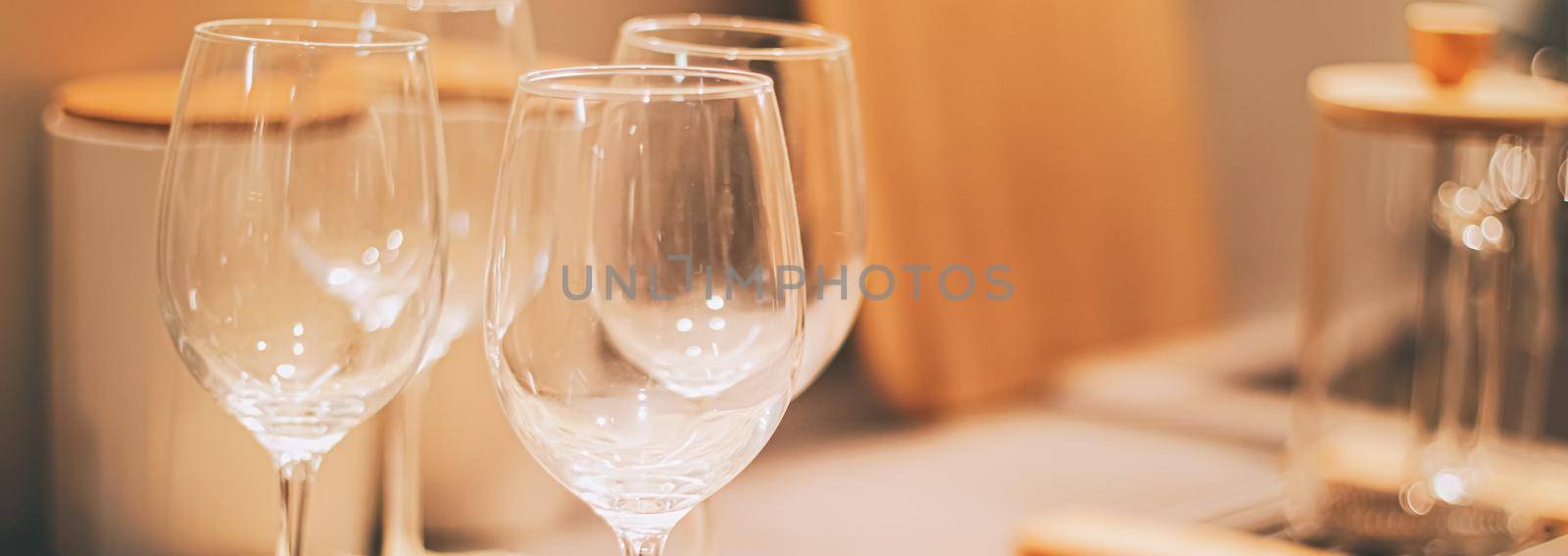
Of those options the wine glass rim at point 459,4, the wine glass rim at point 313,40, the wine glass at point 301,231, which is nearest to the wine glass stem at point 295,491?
the wine glass at point 301,231

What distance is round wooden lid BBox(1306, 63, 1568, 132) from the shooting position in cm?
72

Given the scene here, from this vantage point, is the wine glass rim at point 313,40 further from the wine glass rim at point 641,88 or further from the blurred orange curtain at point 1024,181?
the blurred orange curtain at point 1024,181

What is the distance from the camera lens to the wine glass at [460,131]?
53 cm

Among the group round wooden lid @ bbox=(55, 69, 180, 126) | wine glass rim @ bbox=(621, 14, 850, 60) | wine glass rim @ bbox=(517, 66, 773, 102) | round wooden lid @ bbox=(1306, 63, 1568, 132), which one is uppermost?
wine glass rim @ bbox=(517, 66, 773, 102)

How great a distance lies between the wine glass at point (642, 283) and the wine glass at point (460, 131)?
6.0 inches

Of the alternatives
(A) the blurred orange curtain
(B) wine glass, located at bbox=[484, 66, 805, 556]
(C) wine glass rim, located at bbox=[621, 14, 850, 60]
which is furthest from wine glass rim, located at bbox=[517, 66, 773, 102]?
(A) the blurred orange curtain

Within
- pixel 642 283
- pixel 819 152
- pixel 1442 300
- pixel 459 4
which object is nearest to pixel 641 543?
pixel 642 283

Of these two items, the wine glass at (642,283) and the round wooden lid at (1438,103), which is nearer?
the wine glass at (642,283)

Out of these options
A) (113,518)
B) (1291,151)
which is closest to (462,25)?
(113,518)

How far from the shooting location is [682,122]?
346 millimetres

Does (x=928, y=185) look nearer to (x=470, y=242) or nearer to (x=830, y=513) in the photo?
(x=830, y=513)

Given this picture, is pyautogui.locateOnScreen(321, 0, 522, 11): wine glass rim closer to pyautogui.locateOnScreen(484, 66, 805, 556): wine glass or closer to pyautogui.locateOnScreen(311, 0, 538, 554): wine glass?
pyautogui.locateOnScreen(311, 0, 538, 554): wine glass

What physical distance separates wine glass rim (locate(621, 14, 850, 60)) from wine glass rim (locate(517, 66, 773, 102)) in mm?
105

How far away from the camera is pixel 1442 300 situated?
0.88 m
